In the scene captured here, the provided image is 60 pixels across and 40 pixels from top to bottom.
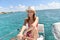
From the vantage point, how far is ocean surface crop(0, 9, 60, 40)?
6.86 ft

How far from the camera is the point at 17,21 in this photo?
2129 mm

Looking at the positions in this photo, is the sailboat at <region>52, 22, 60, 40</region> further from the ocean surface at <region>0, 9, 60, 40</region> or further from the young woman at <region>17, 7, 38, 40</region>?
the young woman at <region>17, 7, 38, 40</region>

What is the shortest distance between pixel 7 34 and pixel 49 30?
50 cm

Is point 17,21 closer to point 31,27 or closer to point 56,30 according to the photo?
point 31,27

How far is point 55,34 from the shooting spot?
207 cm

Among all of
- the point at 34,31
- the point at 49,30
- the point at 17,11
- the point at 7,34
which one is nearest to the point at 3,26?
the point at 7,34

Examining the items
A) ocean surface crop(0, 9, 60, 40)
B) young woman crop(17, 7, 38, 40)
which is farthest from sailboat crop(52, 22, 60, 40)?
young woman crop(17, 7, 38, 40)

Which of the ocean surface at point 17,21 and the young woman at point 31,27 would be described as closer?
the young woman at point 31,27

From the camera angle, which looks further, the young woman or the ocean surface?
the ocean surface

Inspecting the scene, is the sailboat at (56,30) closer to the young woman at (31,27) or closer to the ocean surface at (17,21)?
the ocean surface at (17,21)

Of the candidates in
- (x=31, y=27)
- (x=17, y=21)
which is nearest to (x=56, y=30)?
(x=31, y=27)

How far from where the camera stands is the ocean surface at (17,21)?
6.86 ft

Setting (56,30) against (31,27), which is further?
(56,30)

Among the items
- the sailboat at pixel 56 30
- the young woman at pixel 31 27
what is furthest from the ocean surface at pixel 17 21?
the young woman at pixel 31 27
